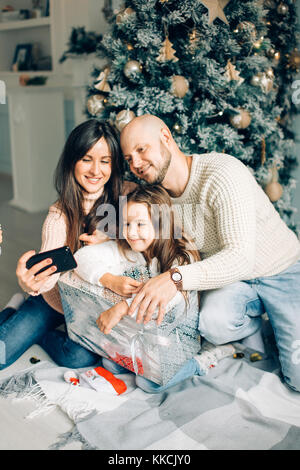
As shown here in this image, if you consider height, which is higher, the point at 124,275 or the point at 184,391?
the point at 124,275

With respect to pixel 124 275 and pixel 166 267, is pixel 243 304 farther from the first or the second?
pixel 124 275

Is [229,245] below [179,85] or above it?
below

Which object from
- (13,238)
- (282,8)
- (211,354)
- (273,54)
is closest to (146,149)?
(211,354)

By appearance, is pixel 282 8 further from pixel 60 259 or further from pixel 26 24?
pixel 26 24

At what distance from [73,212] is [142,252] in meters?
0.30

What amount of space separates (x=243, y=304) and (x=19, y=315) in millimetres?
843

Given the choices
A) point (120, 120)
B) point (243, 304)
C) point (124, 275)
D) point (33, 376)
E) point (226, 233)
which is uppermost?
point (120, 120)

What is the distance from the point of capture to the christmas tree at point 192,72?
1.85 m

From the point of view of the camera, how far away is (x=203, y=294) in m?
1.65

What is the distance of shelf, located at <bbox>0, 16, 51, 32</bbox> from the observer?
3986 millimetres

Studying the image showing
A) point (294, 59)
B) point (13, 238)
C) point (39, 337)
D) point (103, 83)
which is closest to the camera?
point (39, 337)

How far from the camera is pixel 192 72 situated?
193cm

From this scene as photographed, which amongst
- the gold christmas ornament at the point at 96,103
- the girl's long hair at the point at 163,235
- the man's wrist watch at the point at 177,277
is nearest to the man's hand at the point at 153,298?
the man's wrist watch at the point at 177,277
